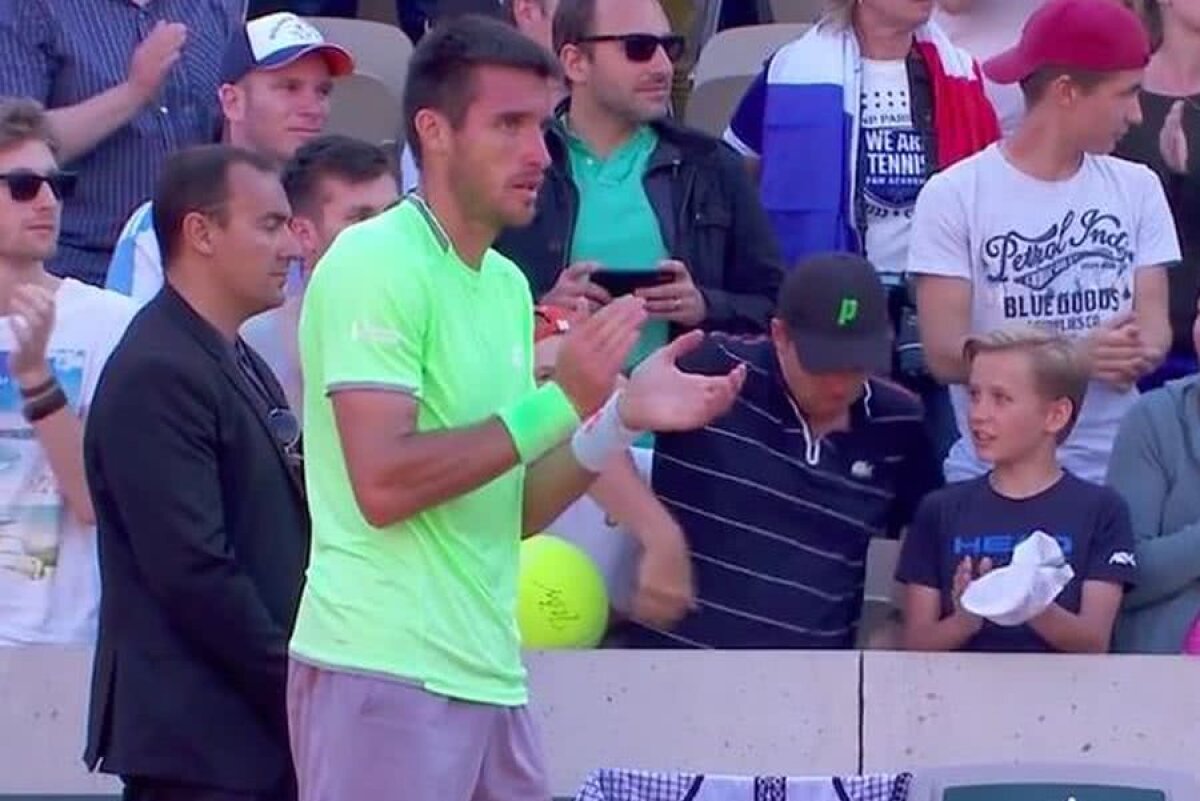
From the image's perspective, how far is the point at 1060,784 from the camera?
191 inches

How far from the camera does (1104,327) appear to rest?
243 inches

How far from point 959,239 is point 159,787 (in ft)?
8.23

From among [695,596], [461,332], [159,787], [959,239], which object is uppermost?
[959,239]

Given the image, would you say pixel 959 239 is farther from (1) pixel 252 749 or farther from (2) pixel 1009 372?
(1) pixel 252 749

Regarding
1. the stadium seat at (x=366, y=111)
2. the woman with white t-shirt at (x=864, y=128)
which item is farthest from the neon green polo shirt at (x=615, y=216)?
the stadium seat at (x=366, y=111)

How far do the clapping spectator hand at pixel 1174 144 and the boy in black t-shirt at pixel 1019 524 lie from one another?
1202 mm

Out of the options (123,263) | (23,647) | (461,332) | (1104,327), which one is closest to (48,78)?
(123,263)

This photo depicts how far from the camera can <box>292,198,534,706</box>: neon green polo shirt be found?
396cm

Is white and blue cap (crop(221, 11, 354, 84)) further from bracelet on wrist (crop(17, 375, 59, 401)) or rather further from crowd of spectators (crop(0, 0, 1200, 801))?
bracelet on wrist (crop(17, 375, 59, 401))

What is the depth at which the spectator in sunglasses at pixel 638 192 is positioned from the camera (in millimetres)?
6422

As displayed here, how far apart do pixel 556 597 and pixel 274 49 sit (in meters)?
1.65

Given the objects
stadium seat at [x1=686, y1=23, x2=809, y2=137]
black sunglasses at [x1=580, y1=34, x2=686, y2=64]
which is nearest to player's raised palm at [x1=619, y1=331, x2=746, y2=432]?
black sunglasses at [x1=580, y1=34, x2=686, y2=64]

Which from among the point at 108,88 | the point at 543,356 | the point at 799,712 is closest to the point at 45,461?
the point at 543,356
